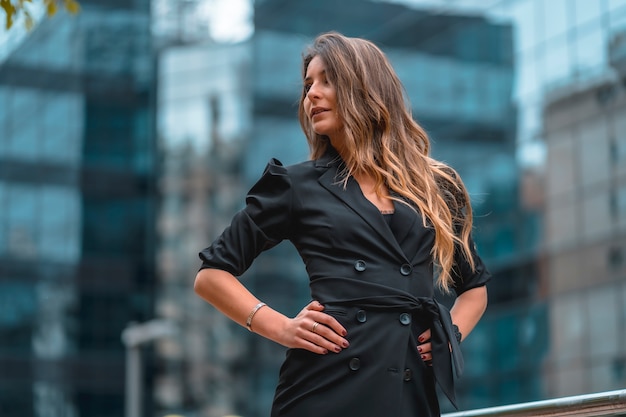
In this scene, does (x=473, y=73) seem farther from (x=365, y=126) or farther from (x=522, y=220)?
(x=365, y=126)

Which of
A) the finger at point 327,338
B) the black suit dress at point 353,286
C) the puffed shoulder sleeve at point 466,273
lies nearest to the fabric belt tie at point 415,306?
the black suit dress at point 353,286

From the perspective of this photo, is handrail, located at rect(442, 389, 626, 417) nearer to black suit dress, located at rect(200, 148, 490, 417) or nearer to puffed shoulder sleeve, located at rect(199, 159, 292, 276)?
black suit dress, located at rect(200, 148, 490, 417)

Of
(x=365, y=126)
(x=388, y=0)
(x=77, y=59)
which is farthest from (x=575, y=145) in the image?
(x=365, y=126)

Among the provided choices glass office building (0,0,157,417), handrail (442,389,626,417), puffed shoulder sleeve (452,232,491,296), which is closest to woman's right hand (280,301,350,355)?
puffed shoulder sleeve (452,232,491,296)

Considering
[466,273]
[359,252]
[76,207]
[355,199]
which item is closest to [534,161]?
[76,207]

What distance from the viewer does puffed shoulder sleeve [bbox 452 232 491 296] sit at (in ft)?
11.5

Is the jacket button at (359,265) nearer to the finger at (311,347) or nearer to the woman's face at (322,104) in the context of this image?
the finger at (311,347)

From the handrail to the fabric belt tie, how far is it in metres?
0.74

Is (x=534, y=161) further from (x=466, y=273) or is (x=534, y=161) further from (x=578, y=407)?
(x=466, y=273)

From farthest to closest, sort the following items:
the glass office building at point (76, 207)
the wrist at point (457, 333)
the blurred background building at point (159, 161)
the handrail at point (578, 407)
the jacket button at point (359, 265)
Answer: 1. the glass office building at point (76, 207)
2. the blurred background building at point (159, 161)
3. the handrail at point (578, 407)
4. the wrist at point (457, 333)
5. the jacket button at point (359, 265)

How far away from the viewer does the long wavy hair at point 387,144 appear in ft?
11.1

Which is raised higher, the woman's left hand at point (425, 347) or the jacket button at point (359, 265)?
the jacket button at point (359, 265)

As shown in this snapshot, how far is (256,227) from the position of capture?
325 cm

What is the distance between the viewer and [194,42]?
44.4m
